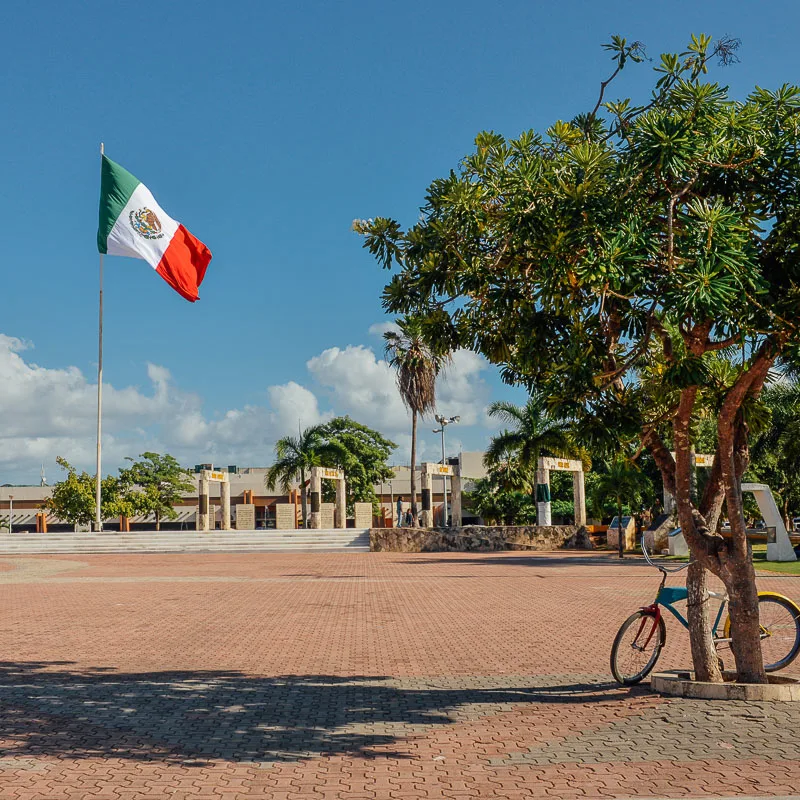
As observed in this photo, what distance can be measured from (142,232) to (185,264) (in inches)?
72.5

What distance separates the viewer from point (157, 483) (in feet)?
209

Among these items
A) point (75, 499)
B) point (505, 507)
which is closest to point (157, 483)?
point (75, 499)

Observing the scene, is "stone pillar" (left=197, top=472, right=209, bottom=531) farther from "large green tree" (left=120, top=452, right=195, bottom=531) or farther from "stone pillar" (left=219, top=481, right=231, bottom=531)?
"large green tree" (left=120, top=452, right=195, bottom=531)

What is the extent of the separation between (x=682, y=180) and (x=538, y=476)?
33.4 metres

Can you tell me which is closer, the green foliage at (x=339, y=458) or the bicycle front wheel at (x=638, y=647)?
the bicycle front wheel at (x=638, y=647)

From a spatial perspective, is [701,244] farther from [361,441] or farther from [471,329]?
[361,441]

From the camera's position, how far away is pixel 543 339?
768 centimetres

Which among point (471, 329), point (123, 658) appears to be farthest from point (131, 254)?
point (471, 329)

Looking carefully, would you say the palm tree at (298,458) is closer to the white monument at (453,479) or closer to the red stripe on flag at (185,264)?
the white monument at (453,479)

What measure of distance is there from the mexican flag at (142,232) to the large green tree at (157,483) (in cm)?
3118

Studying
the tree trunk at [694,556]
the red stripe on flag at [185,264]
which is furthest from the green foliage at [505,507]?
the tree trunk at [694,556]

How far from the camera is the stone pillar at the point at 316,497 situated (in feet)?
144

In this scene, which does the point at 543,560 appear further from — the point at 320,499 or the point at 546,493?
the point at 320,499

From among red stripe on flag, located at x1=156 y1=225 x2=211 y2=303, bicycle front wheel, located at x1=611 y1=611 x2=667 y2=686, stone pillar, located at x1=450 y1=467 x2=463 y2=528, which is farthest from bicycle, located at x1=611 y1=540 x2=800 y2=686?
stone pillar, located at x1=450 y1=467 x2=463 y2=528
